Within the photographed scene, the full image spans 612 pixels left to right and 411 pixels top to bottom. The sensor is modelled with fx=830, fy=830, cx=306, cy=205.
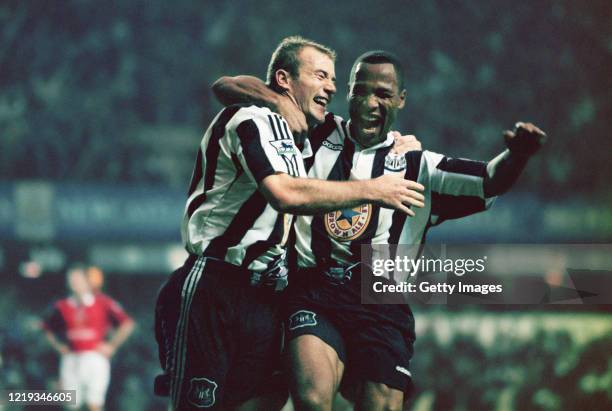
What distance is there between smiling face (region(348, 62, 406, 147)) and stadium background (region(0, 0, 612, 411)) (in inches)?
205

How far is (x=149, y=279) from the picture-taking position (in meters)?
8.41

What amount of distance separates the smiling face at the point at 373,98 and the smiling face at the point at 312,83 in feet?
0.35

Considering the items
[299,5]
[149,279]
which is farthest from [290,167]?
[299,5]

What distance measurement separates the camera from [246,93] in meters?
3.05

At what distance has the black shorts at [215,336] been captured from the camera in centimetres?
277

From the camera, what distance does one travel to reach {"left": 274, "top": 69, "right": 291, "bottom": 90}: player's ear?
310 centimetres

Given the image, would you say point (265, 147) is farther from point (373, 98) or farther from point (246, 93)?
point (373, 98)

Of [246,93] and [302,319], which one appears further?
[246,93]

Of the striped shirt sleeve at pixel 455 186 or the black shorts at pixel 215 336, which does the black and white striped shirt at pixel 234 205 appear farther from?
the striped shirt sleeve at pixel 455 186

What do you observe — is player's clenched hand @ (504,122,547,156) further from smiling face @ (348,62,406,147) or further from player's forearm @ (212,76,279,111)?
player's forearm @ (212,76,279,111)

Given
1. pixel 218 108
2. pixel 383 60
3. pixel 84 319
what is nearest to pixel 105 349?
pixel 84 319

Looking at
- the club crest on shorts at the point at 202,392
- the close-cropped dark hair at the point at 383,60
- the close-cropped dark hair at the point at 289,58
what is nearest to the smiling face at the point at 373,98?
the close-cropped dark hair at the point at 383,60

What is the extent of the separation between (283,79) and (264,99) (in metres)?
0.16

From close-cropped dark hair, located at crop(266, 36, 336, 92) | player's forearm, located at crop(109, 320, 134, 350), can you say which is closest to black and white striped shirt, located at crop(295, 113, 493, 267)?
close-cropped dark hair, located at crop(266, 36, 336, 92)
